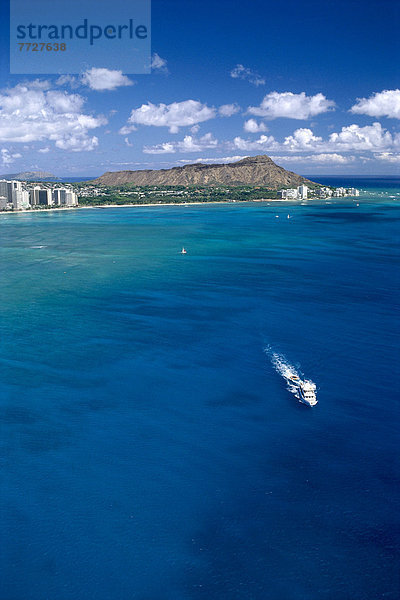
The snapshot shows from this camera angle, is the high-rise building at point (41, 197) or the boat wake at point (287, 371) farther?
the high-rise building at point (41, 197)

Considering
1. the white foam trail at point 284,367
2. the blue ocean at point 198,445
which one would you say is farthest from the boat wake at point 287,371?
the blue ocean at point 198,445

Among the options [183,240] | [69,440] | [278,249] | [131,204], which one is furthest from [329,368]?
[131,204]

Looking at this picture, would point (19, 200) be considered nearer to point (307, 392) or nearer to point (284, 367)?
point (284, 367)

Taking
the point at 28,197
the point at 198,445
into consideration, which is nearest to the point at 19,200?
the point at 28,197

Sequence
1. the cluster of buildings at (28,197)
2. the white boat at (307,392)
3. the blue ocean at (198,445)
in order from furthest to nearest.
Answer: the cluster of buildings at (28,197)
the white boat at (307,392)
the blue ocean at (198,445)

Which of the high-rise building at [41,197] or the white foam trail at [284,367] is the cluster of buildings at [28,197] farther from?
the white foam trail at [284,367]

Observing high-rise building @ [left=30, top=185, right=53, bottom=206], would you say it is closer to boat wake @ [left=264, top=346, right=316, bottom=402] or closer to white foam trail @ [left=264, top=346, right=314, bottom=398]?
boat wake @ [left=264, top=346, right=316, bottom=402]
